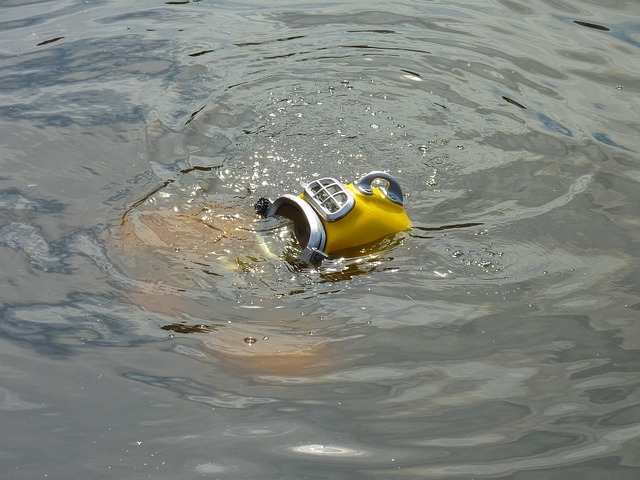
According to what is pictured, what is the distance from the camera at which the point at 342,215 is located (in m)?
3.85

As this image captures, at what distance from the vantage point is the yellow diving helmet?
3.84m

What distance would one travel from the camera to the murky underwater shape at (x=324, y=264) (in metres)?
2.83

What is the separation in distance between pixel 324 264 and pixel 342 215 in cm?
24

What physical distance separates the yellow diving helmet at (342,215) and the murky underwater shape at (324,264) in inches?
3.4

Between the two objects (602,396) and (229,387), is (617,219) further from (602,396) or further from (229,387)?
(229,387)

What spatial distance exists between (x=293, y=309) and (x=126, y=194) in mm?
1473

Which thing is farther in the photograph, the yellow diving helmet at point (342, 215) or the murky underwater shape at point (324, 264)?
the yellow diving helmet at point (342, 215)

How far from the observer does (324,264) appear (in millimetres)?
3846

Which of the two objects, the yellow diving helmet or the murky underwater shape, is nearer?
the murky underwater shape

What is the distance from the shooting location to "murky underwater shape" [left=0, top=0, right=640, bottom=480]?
2828mm

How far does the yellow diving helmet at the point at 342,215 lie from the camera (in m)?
3.84

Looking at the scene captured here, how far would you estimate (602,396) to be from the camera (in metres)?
3.03

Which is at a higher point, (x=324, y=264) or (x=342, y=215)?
(x=342, y=215)

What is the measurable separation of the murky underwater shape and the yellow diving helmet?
86 millimetres
